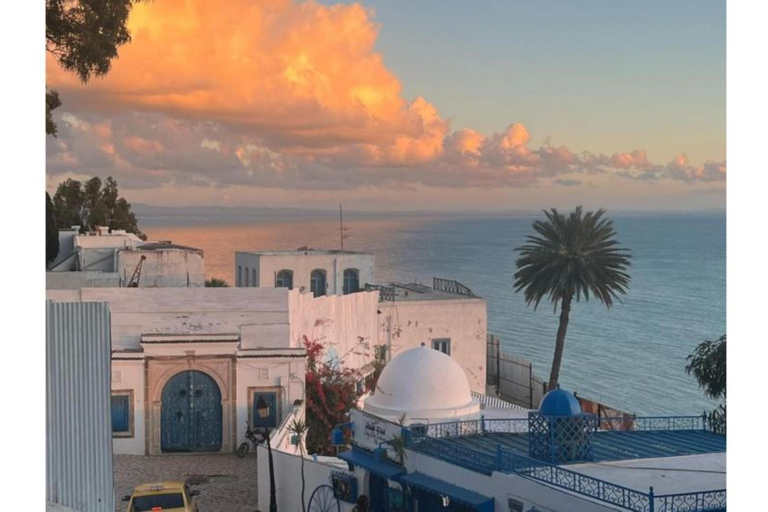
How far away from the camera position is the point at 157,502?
13695mm

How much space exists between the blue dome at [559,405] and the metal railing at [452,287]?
51.5 ft

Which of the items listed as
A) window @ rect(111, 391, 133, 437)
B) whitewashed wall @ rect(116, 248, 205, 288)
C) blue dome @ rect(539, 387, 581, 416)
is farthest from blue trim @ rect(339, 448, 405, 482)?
whitewashed wall @ rect(116, 248, 205, 288)

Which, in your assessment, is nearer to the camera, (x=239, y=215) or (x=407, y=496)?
(x=407, y=496)

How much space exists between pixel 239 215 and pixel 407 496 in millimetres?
30583

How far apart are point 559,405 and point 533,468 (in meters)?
1.01

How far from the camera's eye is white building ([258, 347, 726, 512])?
37.0 feet

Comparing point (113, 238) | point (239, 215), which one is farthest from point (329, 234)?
point (113, 238)

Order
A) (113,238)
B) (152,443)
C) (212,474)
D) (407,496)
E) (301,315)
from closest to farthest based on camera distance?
(407,496) < (212,474) < (152,443) < (301,315) < (113,238)

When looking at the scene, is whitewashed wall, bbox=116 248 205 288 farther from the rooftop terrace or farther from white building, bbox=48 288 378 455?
the rooftop terrace

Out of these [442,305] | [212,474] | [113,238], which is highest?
[113,238]

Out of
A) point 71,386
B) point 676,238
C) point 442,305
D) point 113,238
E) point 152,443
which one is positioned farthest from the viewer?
point 676,238

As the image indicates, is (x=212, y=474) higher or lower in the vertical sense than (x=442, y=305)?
lower
